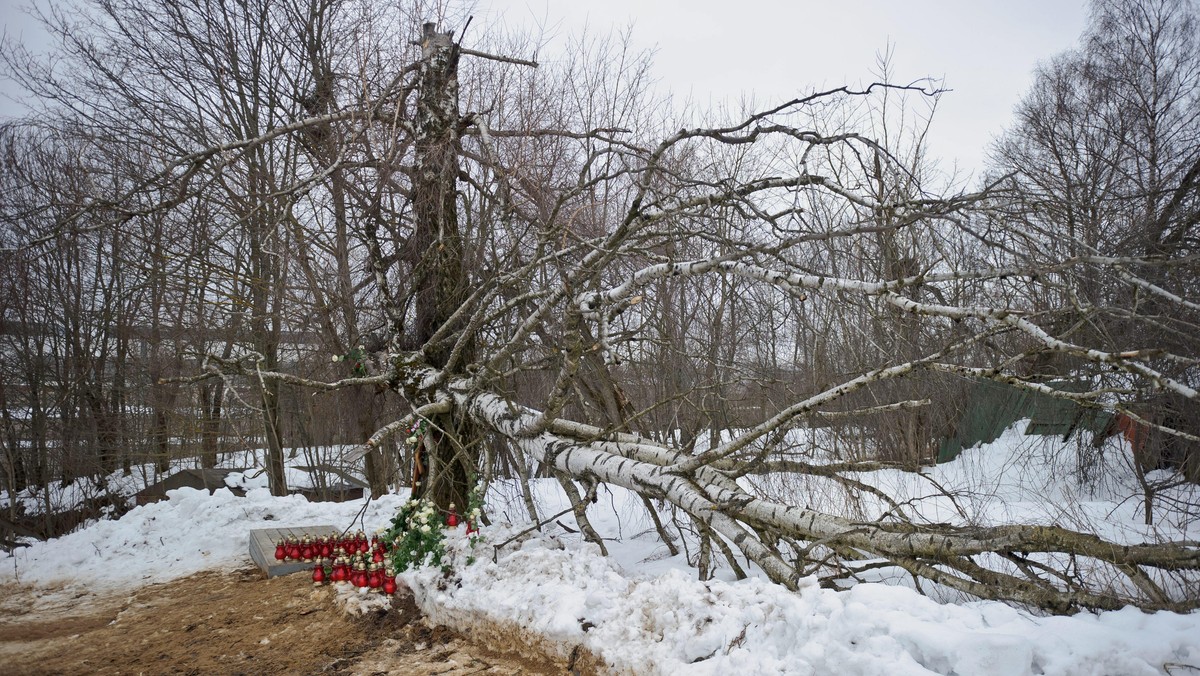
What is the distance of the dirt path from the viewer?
14.4 ft

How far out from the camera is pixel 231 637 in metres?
5.08

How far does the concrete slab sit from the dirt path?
147 mm

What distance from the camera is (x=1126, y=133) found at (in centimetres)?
1046

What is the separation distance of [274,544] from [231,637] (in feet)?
8.34

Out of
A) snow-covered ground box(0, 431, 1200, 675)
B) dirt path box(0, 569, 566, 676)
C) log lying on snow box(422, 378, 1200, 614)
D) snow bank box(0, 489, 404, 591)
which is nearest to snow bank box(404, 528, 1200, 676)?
snow-covered ground box(0, 431, 1200, 675)

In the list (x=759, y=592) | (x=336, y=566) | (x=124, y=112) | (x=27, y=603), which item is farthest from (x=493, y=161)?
(x=124, y=112)

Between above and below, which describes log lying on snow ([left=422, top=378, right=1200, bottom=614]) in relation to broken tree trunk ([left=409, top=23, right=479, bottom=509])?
below

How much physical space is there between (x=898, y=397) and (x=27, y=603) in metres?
10.3

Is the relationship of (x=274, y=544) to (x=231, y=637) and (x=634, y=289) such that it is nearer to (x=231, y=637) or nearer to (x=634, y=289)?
(x=231, y=637)

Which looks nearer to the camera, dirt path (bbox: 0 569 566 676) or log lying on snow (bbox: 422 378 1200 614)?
log lying on snow (bbox: 422 378 1200 614)

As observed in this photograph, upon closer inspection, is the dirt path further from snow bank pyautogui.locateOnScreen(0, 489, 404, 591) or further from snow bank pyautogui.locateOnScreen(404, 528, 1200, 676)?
snow bank pyautogui.locateOnScreen(0, 489, 404, 591)

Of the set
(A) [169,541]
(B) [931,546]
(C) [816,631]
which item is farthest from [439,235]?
(C) [816,631]

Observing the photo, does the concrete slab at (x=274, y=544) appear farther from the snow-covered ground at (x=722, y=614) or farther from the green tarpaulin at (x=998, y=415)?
the green tarpaulin at (x=998, y=415)

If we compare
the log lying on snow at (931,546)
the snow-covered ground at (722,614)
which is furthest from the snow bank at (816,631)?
the log lying on snow at (931,546)
